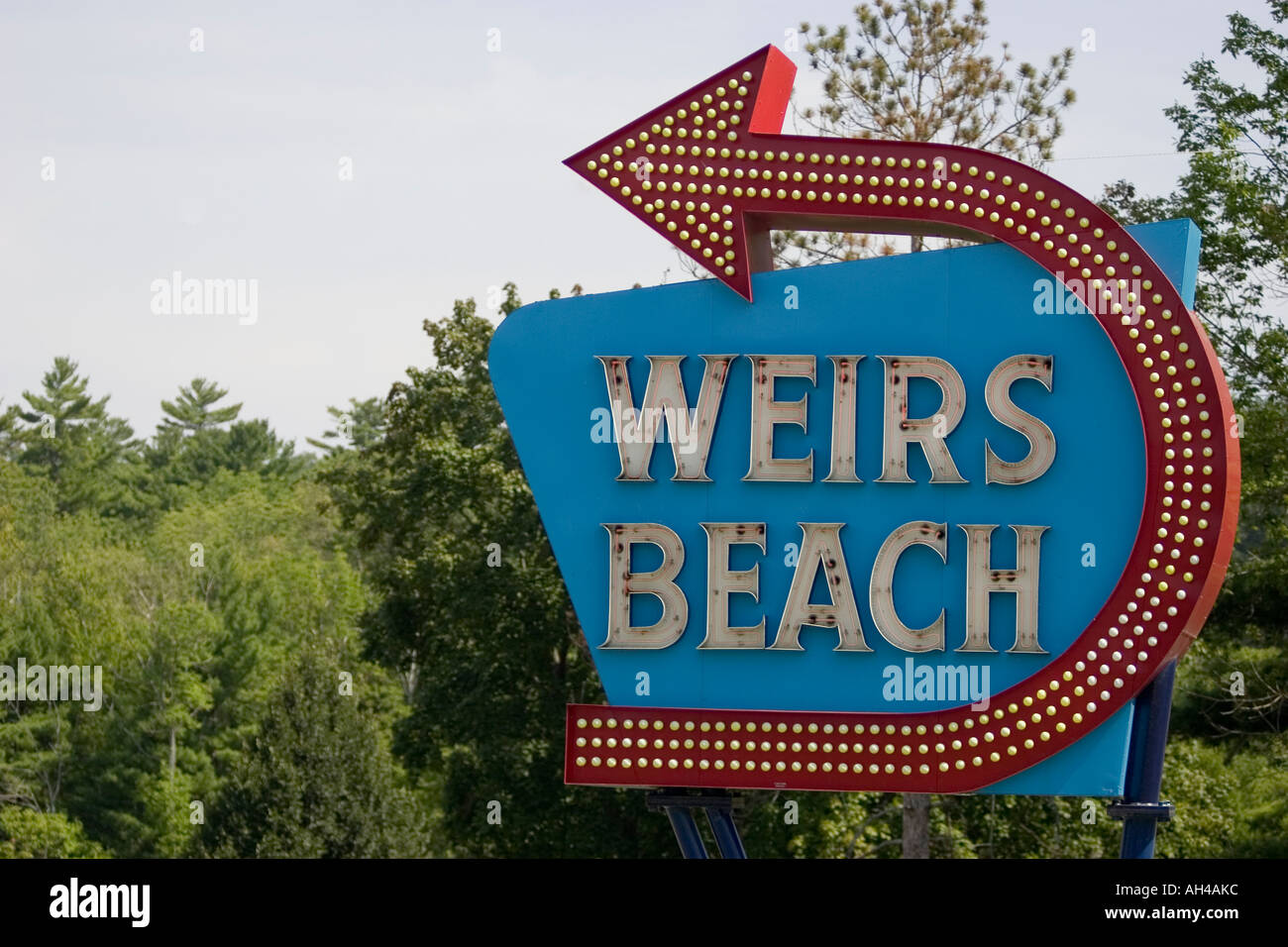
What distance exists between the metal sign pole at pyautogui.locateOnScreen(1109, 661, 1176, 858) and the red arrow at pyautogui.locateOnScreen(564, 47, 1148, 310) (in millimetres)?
2705

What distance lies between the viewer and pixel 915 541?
480 inches

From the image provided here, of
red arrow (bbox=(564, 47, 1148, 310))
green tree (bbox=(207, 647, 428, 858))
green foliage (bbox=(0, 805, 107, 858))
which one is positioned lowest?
green foliage (bbox=(0, 805, 107, 858))

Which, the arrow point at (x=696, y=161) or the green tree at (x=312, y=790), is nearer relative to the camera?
the arrow point at (x=696, y=161)

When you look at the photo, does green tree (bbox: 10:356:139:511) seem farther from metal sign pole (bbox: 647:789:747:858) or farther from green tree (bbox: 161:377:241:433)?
metal sign pole (bbox: 647:789:747:858)

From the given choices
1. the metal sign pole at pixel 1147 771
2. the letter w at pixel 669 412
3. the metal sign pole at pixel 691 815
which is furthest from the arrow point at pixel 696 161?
the metal sign pole at pixel 1147 771

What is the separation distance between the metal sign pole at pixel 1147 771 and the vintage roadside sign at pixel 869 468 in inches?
7.7

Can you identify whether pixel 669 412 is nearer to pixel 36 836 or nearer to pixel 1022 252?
pixel 1022 252

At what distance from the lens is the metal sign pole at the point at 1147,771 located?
468 inches

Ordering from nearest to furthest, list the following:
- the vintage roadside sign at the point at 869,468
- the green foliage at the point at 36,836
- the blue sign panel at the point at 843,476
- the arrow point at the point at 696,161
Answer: the vintage roadside sign at the point at 869,468, the blue sign panel at the point at 843,476, the arrow point at the point at 696,161, the green foliage at the point at 36,836

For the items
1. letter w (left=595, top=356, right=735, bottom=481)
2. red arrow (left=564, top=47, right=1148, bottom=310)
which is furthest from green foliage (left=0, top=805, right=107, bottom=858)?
red arrow (left=564, top=47, right=1148, bottom=310)

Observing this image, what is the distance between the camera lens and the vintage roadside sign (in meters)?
11.9

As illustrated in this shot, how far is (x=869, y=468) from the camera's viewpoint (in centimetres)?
1234

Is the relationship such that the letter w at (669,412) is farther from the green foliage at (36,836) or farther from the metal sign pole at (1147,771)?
the green foliage at (36,836)

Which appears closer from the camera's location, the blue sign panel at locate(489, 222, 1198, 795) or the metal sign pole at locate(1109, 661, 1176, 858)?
the metal sign pole at locate(1109, 661, 1176, 858)
